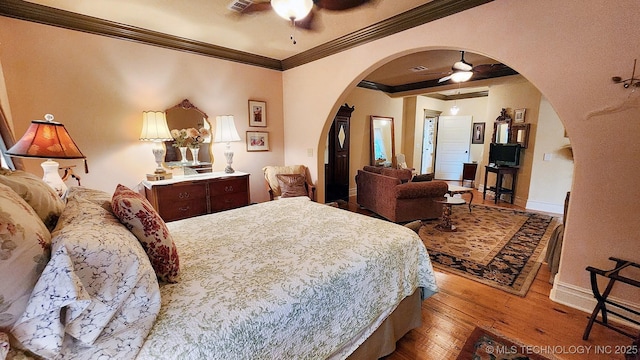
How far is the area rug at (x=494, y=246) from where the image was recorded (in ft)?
8.50

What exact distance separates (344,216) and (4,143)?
2889 millimetres

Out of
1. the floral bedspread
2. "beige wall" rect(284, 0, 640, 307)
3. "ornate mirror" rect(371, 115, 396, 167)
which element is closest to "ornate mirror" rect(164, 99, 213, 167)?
the floral bedspread

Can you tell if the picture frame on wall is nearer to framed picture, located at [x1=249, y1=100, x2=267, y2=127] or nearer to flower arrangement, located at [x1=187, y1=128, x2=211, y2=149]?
framed picture, located at [x1=249, y1=100, x2=267, y2=127]

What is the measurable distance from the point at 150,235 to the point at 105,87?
2.75m

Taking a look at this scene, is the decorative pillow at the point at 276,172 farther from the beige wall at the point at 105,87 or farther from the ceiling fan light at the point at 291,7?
the ceiling fan light at the point at 291,7

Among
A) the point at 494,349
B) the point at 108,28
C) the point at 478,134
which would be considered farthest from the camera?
the point at 478,134

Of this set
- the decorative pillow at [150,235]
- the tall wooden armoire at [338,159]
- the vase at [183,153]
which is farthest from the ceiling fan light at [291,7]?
the tall wooden armoire at [338,159]

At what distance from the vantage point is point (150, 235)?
1.14m

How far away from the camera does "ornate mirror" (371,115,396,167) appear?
630 centimetres

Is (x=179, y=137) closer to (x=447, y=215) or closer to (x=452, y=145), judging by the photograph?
(x=447, y=215)

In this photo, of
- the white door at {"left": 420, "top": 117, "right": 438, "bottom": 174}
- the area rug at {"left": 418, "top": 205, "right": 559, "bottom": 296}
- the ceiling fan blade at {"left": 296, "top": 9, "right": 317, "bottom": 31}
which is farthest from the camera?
the white door at {"left": 420, "top": 117, "right": 438, "bottom": 174}

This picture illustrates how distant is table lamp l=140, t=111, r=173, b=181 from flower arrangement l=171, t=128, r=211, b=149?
5.6 inches

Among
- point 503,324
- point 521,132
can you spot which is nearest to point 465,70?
point 521,132

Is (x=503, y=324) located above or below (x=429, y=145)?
below
